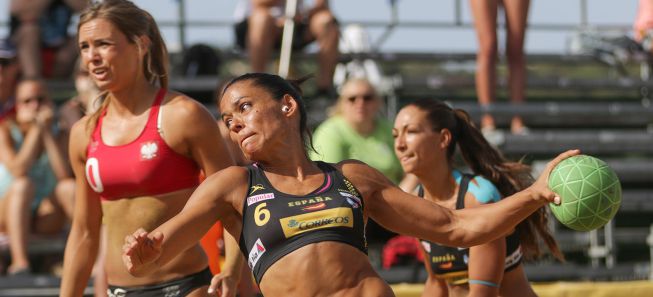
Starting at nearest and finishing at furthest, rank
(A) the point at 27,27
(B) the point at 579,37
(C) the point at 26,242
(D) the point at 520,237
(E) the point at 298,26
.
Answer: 1. (D) the point at 520,237
2. (C) the point at 26,242
3. (A) the point at 27,27
4. (E) the point at 298,26
5. (B) the point at 579,37

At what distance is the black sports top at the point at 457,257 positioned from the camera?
5.09m

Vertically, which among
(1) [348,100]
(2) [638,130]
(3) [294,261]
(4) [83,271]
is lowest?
(2) [638,130]

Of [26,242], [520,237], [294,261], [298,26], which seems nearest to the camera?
[294,261]

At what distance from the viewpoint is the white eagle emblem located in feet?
14.0

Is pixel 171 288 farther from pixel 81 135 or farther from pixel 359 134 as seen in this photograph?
pixel 359 134

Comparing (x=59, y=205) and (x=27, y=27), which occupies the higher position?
(x=27, y=27)

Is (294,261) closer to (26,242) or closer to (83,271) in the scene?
(83,271)

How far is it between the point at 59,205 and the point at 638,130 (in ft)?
18.7

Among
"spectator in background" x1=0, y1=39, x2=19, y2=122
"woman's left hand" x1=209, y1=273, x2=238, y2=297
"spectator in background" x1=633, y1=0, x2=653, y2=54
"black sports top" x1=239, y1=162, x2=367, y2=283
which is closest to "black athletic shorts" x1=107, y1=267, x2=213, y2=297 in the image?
"woman's left hand" x1=209, y1=273, x2=238, y2=297

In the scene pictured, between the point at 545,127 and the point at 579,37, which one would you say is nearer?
the point at 545,127

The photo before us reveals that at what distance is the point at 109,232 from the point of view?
4.40 m

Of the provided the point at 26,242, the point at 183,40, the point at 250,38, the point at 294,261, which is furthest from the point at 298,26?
the point at 294,261

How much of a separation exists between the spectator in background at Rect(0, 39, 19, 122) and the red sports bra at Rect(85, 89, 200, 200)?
4.06 m

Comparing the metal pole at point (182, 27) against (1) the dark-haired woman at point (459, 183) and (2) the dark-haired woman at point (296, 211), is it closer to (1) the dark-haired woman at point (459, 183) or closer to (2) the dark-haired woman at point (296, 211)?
(1) the dark-haired woman at point (459, 183)
